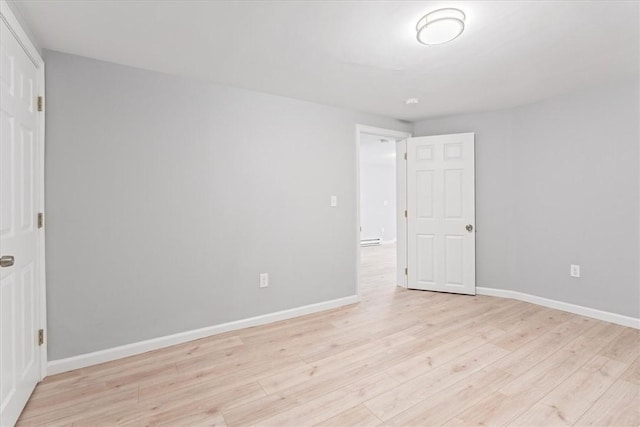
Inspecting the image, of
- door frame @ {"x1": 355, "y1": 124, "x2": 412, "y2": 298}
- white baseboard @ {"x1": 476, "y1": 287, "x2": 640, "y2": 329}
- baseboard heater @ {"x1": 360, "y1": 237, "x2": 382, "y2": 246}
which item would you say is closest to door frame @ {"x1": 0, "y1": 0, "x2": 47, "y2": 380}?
door frame @ {"x1": 355, "y1": 124, "x2": 412, "y2": 298}

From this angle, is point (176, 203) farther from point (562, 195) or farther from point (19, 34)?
point (562, 195)

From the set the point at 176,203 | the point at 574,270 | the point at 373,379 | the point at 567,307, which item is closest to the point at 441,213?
the point at 574,270

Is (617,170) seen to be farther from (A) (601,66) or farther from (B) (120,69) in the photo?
(B) (120,69)

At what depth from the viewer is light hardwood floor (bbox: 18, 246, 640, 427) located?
5.53 ft

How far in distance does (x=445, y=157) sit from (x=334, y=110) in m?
1.60

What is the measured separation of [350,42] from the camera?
2.06 meters

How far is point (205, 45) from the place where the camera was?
83.2 inches

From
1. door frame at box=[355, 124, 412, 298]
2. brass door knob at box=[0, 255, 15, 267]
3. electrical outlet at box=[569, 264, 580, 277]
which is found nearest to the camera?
brass door knob at box=[0, 255, 15, 267]

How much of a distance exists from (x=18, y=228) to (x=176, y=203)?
→ 1.01 metres

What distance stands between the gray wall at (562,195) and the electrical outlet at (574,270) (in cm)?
5

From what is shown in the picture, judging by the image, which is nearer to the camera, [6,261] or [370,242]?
[6,261]

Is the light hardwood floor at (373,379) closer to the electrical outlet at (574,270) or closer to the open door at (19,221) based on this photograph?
the open door at (19,221)

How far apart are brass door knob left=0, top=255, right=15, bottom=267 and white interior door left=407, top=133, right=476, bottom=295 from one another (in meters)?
3.82

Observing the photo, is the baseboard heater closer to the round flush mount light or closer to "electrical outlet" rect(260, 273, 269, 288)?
"electrical outlet" rect(260, 273, 269, 288)
